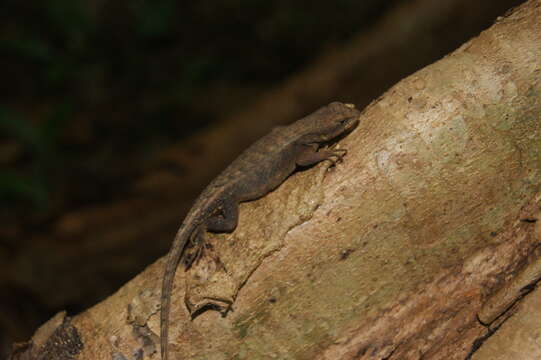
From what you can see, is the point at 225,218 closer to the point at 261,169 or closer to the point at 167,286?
the point at 261,169

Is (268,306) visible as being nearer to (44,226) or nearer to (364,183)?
(364,183)

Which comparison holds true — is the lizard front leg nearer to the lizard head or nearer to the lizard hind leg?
the lizard head

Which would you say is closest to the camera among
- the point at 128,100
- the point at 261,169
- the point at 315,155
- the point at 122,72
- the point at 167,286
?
the point at 167,286

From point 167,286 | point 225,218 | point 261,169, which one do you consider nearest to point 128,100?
point 261,169

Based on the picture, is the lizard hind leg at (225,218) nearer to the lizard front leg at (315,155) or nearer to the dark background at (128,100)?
the lizard front leg at (315,155)

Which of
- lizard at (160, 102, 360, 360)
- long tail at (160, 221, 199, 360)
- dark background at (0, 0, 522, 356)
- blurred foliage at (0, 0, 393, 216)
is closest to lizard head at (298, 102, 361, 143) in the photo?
lizard at (160, 102, 360, 360)

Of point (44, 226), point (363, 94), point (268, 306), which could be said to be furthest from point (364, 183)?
point (44, 226)

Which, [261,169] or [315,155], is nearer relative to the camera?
[315,155]

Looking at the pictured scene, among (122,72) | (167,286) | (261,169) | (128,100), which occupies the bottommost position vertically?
(167,286)

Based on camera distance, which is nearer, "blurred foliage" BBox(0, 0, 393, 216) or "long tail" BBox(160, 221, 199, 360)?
"long tail" BBox(160, 221, 199, 360)
